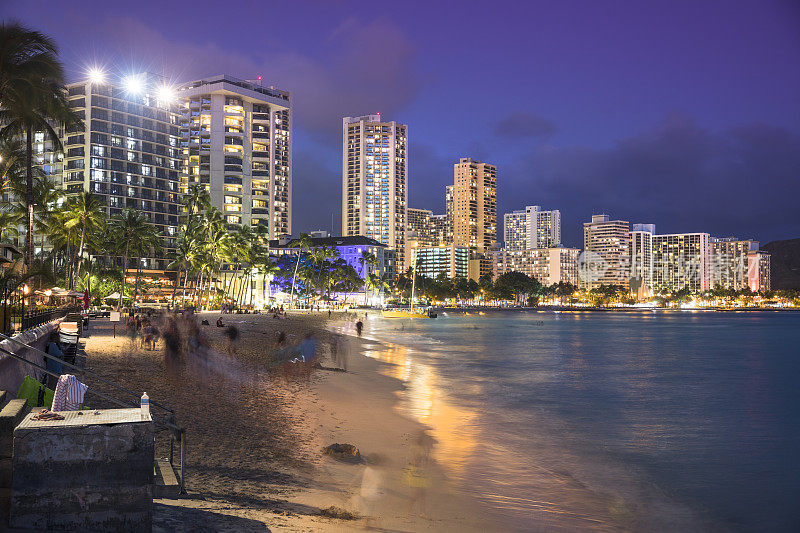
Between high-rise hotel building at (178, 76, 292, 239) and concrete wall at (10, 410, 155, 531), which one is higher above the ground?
high-rise hotel building at (178, 76, 292, 239)

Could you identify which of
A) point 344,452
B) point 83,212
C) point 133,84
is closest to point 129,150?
point 133,84

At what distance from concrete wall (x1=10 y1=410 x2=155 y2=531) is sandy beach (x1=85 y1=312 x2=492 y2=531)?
0.80 m

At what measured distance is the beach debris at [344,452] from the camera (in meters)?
13.7

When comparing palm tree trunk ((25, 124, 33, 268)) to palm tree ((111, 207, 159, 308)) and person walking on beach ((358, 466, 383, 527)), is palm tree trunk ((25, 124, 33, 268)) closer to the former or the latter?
person walking on beach ((358, 466, 383, 527))

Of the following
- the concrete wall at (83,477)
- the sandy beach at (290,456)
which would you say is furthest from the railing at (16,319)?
the concrete wall at (83,477)

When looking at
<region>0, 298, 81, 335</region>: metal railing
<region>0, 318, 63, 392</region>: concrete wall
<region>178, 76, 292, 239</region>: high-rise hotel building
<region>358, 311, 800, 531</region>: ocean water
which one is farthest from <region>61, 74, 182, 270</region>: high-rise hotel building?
<region>0, 318, 63, 392</region>: concrete wall

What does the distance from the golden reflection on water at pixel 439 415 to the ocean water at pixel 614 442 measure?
67 millimetres

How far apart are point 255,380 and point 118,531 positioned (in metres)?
18.8

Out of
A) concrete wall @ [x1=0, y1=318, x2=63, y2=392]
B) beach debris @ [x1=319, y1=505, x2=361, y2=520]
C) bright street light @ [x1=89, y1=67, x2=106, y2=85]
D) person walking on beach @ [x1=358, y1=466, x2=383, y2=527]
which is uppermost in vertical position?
bright street light @ [x1=89, y1=67, x2=106, y2=85]

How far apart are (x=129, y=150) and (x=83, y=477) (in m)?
142

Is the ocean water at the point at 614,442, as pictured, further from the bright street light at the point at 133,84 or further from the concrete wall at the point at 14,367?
the bright street light at the point at 133,84

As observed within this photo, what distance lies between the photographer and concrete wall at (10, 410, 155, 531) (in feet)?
18.4

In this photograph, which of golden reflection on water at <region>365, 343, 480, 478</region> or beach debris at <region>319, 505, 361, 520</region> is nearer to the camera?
beach debris at <region>319, 505, 361, 520</region>

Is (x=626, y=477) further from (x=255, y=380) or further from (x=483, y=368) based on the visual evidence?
(x=483, y=368)
